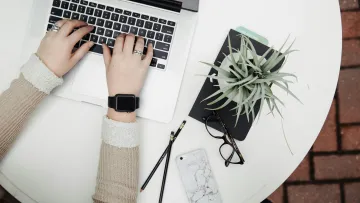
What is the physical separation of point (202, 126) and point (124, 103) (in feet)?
0.65

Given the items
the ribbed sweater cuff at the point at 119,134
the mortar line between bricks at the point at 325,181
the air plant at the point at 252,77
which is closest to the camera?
the air plant at the point at 252,77

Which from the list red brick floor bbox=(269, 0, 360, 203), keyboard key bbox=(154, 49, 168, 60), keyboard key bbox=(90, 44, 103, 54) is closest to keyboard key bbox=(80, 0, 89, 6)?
keyboard key bbox=(90, 44, 103, 54)

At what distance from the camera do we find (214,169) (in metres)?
0.85

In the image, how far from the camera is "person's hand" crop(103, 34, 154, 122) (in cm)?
82

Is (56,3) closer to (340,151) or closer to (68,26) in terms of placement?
(68,26)

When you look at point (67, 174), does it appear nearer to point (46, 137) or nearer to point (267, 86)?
point (46, 137)

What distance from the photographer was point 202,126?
2.80 feet

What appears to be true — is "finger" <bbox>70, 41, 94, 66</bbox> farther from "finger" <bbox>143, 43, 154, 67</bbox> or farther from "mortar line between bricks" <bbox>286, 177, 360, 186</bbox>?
"mortar line between bricks" <bbox>286, 177, 360, 186</bbox>

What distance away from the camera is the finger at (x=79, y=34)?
82 centimetres

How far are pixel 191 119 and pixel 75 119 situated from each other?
0.29m

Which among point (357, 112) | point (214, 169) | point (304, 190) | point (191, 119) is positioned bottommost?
point (304, 190)

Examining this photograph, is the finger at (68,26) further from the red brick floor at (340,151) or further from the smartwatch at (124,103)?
the red brick floor at (340,151)

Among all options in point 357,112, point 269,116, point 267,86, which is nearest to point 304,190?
point 357,112

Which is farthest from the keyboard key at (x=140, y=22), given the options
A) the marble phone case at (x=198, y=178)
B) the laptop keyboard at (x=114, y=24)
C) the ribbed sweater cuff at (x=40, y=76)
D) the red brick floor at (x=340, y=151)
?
the red brick floor at (x=340, y=151)
